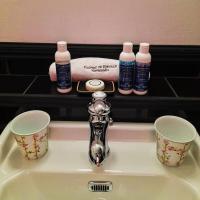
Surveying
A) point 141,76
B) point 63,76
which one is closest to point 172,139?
point 141,76

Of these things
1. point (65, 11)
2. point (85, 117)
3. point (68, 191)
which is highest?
point (65, 11)

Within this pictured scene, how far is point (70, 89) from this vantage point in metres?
0.61

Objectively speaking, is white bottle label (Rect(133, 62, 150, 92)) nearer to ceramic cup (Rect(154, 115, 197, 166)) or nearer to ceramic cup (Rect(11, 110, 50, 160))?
ceramic cup (Rect(154, 115, 197, 166))

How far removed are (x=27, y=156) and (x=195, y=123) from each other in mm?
474

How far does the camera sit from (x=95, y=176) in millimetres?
545

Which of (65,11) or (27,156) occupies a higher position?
(65,11)

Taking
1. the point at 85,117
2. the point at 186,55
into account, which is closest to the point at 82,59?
the point at 85,117

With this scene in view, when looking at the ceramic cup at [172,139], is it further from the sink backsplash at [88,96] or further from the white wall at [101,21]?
the white wall at [101,21]

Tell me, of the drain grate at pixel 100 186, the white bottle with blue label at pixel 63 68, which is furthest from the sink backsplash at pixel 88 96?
the drain grate at pixel 100 186

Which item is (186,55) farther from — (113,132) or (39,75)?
(39,75)

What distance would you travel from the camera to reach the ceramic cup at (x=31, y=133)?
524mm

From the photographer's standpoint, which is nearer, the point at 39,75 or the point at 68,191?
the point at 68,191

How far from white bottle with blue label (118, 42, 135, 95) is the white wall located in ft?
0.30

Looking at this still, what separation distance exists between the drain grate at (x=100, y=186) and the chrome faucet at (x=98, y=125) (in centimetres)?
5
